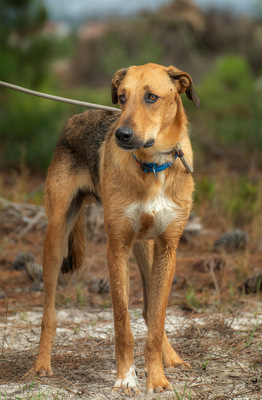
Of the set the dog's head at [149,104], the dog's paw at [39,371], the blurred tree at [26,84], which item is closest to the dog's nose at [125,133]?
the dog's head at [149,104]

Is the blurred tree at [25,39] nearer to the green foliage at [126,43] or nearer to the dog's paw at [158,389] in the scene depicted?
the green foliage at [126,43]

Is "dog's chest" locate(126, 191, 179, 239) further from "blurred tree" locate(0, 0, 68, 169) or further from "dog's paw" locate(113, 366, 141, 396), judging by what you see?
"blurred tree" locate(0, 0, 68, 169)

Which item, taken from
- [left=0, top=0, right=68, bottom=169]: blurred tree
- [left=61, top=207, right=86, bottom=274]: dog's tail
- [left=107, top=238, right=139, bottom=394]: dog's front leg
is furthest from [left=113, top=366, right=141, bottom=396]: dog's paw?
[left=0, top=0, right=68, bottom=169]: blurred tree

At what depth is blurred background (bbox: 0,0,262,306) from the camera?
768 cm

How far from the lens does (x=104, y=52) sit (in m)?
20.4

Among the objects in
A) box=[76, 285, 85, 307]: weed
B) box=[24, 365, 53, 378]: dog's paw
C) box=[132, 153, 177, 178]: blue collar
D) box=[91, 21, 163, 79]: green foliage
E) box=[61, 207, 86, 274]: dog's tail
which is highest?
box=[91, 21, 163, 79]: green foliage

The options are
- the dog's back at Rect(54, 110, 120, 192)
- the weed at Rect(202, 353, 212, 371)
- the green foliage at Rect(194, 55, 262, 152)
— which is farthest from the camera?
the green foliage at Rect(194, 55, 262, 152)

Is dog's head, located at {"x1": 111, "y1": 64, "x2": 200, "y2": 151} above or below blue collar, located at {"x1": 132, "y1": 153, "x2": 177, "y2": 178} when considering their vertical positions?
above

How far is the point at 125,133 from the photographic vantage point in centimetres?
320

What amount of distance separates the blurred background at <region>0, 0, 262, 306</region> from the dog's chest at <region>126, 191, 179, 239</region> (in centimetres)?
234

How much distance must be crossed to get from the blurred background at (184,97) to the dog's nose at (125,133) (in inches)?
116

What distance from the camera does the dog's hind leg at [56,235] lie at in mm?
4082

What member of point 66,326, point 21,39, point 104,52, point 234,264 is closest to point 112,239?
point 66,326

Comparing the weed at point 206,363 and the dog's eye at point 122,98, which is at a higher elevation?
the dog's eye at point 122,98
